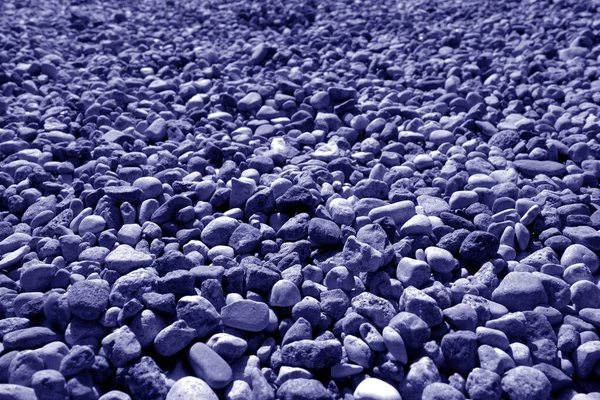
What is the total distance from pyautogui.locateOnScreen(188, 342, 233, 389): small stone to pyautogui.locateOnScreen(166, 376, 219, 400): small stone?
0.09 feet

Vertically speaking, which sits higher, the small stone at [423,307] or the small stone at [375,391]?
the small stone at [423,307]

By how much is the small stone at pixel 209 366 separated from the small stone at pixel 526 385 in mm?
763

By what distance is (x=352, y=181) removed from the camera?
97.0 inches

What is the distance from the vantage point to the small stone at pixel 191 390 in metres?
1.41

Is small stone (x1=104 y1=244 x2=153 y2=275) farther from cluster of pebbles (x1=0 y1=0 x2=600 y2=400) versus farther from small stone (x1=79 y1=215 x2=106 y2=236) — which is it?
small stone (x1=79 y1=215 x2=106 y2=236)

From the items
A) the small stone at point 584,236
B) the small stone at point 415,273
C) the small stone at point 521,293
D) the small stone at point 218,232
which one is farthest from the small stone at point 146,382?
the small stone at point 584,236

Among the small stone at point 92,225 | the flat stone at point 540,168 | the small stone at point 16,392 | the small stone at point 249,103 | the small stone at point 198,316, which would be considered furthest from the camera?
the small stone at point 249,103

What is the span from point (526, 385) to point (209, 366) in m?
0.86

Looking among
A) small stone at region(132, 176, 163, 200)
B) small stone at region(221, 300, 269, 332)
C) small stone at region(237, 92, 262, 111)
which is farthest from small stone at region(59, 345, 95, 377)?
small stone at region(237, 92, 262, 111)

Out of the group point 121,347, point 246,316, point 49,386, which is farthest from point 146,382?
point 246,316

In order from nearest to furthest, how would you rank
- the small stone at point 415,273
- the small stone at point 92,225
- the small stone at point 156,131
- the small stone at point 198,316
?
the small stone at point 198,316
the small stone at point 415,273
the small stone at point 92,225
the small stone at point 156,131

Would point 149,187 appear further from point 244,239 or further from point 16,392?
point 16,392

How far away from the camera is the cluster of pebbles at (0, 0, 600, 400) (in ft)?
5.02

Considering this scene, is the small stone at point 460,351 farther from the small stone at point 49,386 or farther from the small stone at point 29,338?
the small stone at point 29,338
